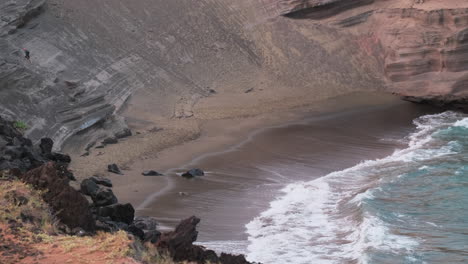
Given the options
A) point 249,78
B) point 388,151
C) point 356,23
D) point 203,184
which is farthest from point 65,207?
point 356,23

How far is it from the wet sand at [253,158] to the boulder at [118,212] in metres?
1.24

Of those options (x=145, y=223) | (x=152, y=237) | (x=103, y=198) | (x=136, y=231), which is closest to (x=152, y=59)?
(x=103, y=198)

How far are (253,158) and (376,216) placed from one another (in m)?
5.37

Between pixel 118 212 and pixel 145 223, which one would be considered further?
pixel 145 223

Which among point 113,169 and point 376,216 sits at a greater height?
point 113,169

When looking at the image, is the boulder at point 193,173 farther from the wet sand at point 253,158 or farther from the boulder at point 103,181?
the boulder at point 103,181

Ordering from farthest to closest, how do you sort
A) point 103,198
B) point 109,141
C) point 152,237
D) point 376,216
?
point 109,141, point 376,216, point 103,198, point 152,237

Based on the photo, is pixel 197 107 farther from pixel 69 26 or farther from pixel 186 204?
pixel 186 204

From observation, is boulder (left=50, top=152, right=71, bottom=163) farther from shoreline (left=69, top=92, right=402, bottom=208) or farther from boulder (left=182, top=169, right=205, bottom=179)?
boulder (left=182, top=169, right=205, bottom=179)

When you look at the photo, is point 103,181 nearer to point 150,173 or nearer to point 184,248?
point 150,173

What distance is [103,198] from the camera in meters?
13.0

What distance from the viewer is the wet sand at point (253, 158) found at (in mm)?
14203

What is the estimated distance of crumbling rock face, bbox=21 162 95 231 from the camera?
9.44m

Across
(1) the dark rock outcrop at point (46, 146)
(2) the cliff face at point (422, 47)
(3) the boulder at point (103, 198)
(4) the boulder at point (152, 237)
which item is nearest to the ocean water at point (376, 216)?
(4) the boulder at point (152, 237)
